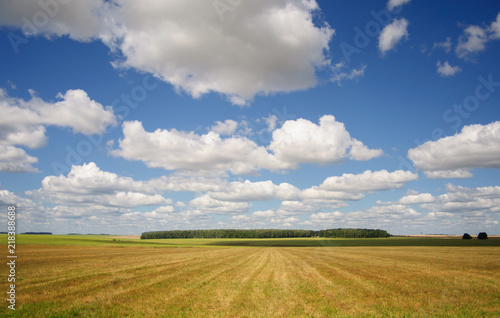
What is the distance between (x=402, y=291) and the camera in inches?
785

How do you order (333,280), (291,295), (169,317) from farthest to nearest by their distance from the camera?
(333,280) → (291,295) → (169,317)

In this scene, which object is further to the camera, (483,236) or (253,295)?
(483,236)

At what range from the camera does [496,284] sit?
71.9 ft

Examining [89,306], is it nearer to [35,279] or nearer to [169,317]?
[169,317]

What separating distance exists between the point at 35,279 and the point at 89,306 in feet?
37.4

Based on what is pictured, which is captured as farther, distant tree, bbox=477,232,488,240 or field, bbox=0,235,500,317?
distant tree, bbox=477,232,488,240

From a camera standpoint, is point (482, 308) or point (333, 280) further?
point (333, 280)

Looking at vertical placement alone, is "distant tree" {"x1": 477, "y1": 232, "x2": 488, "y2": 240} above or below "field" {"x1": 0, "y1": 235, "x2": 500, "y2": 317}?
below

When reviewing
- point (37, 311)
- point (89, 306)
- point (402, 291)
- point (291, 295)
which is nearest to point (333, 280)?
point (402, 291)

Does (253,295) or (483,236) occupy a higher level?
(253,295)

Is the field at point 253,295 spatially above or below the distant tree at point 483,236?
above

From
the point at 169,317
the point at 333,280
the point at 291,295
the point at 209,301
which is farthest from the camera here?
the point at 333,280

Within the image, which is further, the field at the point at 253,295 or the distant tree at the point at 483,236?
the distant tree at the point at 483,236

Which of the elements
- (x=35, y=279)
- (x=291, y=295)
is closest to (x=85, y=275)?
(x=35, y=279)
